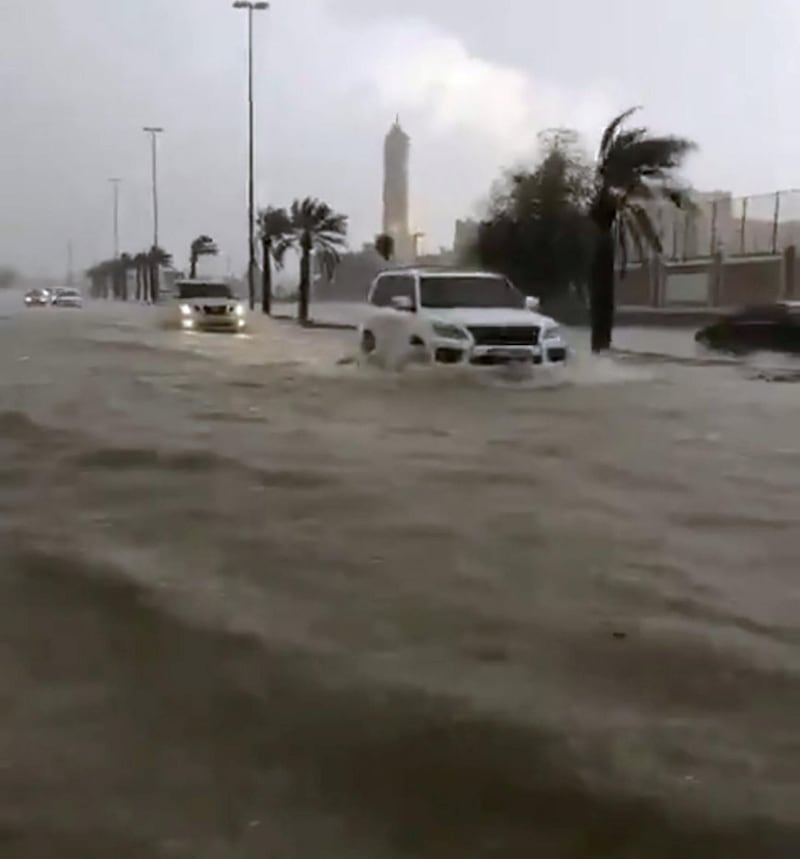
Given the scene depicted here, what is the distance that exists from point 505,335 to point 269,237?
4279 centimetres

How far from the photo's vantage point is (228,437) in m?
12.4

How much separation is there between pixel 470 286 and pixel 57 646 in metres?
15.8

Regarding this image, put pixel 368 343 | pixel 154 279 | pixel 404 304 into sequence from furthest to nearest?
pixel 154 279
pixel 368 343
pixel 404 304

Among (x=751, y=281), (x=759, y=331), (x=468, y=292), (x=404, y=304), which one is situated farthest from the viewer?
(x=751, y=281)

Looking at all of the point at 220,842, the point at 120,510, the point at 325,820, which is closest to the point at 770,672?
the point at 325,820

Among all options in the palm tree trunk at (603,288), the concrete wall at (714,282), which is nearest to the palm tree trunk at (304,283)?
the concrete wall at (714,282)

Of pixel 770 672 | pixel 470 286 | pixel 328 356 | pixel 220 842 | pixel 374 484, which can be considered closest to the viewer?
pixel 220 842

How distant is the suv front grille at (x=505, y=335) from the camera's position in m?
18.8

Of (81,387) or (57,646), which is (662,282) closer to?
(81,387)

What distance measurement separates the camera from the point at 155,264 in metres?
110

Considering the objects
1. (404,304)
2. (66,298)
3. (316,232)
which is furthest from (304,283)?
(66,298)

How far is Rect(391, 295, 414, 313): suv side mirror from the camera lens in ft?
65.2

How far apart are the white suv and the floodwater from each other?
6834 millimetres

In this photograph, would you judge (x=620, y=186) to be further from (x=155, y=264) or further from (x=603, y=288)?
(x=155, y=264)
